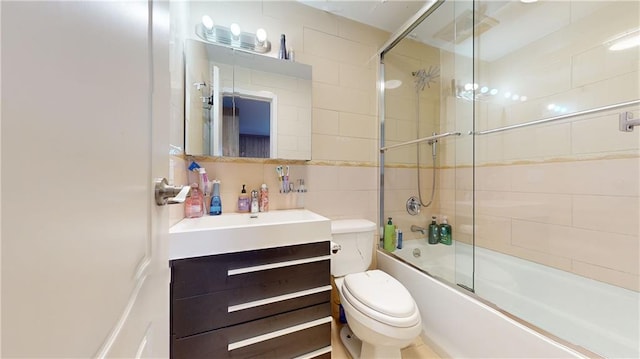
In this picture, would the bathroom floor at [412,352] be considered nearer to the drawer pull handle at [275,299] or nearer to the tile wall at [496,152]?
the drawer pull handle at [275,299]

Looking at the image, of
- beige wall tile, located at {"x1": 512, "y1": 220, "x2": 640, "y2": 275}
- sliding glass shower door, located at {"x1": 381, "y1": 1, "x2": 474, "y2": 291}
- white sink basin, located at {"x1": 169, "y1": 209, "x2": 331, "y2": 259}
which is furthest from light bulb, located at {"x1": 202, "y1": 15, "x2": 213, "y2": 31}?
beige wall tile, located at {"x1": 512, "y1": 220, "x2": 640, "y2": 275}

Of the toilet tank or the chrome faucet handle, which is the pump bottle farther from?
the chrome faucet handle

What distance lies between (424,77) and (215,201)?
1.84 metres

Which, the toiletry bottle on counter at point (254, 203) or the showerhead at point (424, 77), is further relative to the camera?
the showerhead at point (424, 77)

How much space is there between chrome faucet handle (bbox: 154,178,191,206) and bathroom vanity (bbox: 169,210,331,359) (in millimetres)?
467

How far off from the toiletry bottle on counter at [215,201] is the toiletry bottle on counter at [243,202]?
0.38 ft

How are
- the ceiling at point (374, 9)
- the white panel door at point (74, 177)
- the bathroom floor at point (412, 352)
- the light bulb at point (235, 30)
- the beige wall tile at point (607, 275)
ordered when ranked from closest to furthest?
the white panel door at point (74, 177), the beige wall tile at point (607, 275), the bathroom floor at point (412, 352), the light bulb at point (235, 30), the ceiling at point (374, 9)

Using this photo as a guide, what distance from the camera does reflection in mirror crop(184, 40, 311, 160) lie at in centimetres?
134

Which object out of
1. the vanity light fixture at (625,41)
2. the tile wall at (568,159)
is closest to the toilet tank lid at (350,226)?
the tile wall at (568,159)

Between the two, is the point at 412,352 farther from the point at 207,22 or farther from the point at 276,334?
the point at 207,22

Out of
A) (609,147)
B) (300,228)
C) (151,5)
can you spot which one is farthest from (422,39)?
(151,5)

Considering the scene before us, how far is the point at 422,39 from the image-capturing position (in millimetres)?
1807

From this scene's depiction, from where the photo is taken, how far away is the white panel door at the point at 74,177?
0.59 ft

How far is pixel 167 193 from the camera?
20.4 inches
